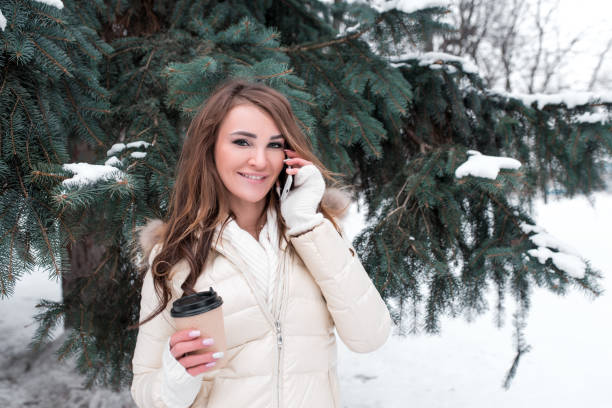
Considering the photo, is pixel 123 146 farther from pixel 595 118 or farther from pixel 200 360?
pixel 595 118

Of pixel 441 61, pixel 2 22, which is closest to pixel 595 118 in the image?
pixel 441 61

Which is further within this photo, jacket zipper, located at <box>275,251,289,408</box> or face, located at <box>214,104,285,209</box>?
face, located at <box>214,104,285,209</box>

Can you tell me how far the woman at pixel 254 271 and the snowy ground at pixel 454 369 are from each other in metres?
2.08

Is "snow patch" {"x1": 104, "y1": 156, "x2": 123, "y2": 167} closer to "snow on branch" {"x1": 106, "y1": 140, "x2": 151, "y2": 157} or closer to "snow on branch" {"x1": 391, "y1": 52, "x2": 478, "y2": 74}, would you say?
"snow on branch" {"x1": 106, "y1": 140, "x2": 151, "y2": 157}

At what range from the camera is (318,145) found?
217 cm

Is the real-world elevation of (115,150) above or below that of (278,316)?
above

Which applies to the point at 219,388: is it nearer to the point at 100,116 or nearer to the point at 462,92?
the point at 100,116

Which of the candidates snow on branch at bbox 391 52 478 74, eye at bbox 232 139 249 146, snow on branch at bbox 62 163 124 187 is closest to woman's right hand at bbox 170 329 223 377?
snow on branch at bbox 62 163 124 187

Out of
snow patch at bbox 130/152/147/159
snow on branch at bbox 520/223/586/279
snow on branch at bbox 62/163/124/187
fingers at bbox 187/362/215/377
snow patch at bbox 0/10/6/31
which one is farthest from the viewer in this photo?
snow on branch at bbox 520/223/586/279

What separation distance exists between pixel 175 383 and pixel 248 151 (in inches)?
33.2

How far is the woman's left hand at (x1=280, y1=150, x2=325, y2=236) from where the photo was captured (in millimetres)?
1400

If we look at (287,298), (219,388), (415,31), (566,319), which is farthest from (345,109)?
(566,319)

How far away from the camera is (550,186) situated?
2891 millimetres

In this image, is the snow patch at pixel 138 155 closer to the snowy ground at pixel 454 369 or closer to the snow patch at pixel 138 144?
the snow patch at pixel 138 144
